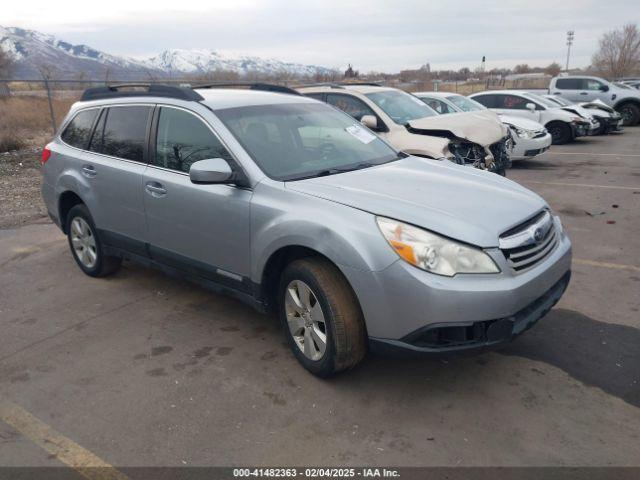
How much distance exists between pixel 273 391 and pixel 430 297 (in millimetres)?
1196

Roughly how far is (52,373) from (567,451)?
126 inches

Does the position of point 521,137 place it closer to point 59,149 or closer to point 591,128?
point 591,128

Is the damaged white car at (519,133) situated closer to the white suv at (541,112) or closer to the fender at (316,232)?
the white suv at (541,112)

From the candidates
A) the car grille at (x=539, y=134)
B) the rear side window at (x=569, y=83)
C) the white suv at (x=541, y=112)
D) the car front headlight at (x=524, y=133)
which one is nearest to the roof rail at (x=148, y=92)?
the car front headlight at (x=524, y=133)

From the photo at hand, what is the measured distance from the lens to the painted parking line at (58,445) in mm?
2733

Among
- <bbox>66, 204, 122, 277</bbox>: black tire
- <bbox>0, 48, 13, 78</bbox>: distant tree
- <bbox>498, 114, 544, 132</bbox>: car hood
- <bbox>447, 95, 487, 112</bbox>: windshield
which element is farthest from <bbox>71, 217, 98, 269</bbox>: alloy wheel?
<bbox>0, 48, 13, 78</bbox>: distant tree

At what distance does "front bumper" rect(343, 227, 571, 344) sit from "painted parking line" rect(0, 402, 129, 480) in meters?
1.53

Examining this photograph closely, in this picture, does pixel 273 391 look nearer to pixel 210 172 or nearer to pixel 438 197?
pixel 210 172

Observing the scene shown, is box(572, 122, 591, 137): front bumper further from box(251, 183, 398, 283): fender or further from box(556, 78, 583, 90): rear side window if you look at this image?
box(251, 183, 398, 283): fender

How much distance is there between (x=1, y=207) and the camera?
8414 millimetres

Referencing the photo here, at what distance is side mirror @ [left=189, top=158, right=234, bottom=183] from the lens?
3473 mm

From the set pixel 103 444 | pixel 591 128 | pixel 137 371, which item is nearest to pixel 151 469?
pixel 103 444

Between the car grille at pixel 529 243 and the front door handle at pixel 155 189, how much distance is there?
2503 millimetres

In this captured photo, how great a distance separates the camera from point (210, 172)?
3479 millimetres
